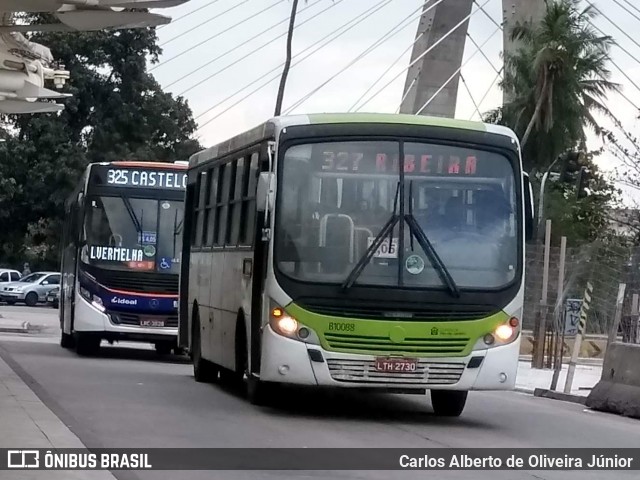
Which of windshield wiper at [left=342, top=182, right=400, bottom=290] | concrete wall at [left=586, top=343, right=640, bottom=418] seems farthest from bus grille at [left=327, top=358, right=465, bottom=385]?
concrete wall at [left=586, top=343, right=640, bottom=418]

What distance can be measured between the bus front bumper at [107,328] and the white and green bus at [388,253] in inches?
371

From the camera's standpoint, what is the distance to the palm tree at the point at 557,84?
55.3 metres

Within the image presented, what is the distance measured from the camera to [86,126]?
62.2 metres

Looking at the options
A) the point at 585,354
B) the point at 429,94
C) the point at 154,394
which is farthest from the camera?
the point at 429,94

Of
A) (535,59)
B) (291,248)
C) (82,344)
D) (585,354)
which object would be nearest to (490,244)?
(291,248)

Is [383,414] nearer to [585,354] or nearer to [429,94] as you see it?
[585,354]

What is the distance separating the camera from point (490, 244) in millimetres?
14969

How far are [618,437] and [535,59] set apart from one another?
42.1 metres

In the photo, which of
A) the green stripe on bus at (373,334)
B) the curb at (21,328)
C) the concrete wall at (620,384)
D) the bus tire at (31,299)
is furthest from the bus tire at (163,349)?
the bus tire at (31,299)

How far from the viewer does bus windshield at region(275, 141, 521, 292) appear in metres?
14.7

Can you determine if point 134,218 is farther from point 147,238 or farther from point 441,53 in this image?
point 441,53

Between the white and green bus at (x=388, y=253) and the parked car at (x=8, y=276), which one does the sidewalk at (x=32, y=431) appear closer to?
the white and green bus at (x=388, y=253)

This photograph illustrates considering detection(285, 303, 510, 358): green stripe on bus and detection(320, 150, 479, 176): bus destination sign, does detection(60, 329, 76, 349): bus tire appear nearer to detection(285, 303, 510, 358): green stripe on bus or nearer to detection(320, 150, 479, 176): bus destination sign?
detection(320, 150, 479, 176): bus destination sign

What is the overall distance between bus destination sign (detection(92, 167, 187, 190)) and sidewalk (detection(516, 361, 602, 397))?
668 centimetres
